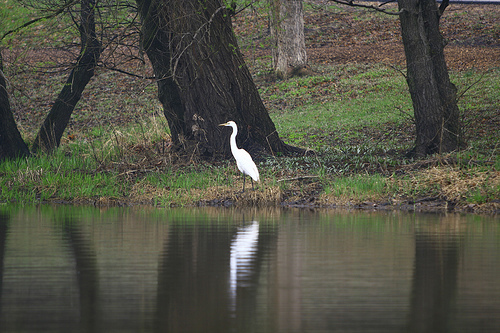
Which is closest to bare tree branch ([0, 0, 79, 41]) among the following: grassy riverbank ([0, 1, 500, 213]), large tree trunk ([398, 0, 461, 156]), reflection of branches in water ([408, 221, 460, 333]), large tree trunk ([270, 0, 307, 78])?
grassy riverbank ([0, 1, 500, 213])

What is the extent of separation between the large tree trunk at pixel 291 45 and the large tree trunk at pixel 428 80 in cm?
1582

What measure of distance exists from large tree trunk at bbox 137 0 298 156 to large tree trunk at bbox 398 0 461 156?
404cm

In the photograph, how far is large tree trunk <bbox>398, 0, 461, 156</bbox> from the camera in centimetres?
1602

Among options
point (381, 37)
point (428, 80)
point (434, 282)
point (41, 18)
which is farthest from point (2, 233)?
point (381, 37)

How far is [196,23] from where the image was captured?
57.1 ft

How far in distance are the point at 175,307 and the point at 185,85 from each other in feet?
41.0

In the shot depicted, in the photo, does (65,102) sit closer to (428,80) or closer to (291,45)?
(428,80)

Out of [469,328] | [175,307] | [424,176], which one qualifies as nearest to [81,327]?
[175,307]

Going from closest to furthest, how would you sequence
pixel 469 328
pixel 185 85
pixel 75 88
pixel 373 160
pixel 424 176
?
pixel 469 328
pixel 424 176
pixel 373 160
pixel 185 85
pixel 75 88

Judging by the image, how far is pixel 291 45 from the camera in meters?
32.4

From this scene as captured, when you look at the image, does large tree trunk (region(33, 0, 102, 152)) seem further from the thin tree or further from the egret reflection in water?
the egret reflection in water

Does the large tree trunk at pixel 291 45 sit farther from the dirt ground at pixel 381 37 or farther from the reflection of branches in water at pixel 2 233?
the reflection of branches in water at pixel 2 233

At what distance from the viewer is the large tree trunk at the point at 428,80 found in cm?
1602

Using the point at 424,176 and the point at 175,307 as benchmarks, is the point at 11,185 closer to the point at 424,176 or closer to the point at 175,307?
the point at 424,176
